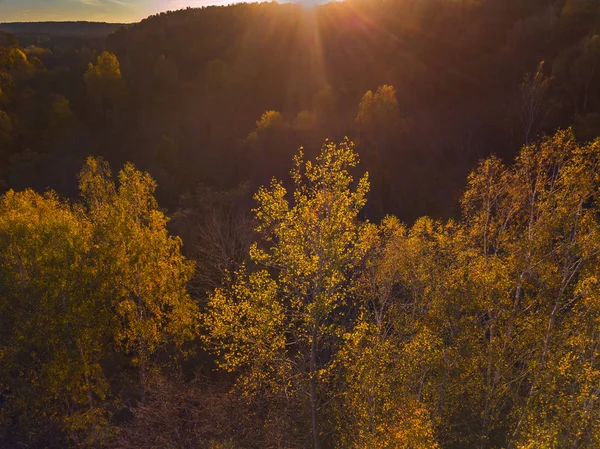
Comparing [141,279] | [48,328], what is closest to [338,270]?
[141,279]

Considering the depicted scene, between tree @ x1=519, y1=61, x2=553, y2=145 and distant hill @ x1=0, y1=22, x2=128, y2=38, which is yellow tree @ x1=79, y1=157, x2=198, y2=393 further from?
distant hill @ x1=0, y1=22, x2=128, y2=38

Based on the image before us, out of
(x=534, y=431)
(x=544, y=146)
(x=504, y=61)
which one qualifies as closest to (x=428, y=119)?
(x=504, y=61)

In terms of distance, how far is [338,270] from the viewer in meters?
13.4

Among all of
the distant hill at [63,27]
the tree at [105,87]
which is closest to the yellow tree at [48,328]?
the tree at [105,87]

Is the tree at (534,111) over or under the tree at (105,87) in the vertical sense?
under

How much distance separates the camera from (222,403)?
18.1 metres

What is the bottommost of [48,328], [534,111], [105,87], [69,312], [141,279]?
[48,328]

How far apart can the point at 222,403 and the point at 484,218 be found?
14.9 metres

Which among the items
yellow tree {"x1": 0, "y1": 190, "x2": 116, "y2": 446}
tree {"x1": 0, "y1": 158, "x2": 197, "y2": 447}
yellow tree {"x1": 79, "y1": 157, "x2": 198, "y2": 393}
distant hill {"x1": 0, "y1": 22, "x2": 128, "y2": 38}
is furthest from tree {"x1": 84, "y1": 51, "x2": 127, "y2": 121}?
distant hill {"x1": 0, "y1": 22, "x2": 128, "y2": 38}

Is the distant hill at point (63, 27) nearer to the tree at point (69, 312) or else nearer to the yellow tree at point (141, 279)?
the yellow tree at point (141, 279)

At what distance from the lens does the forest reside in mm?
12453

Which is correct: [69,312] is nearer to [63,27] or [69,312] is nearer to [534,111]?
[534,111]

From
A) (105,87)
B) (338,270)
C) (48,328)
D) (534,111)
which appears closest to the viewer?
(338,270)

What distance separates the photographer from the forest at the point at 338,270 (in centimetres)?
1245
